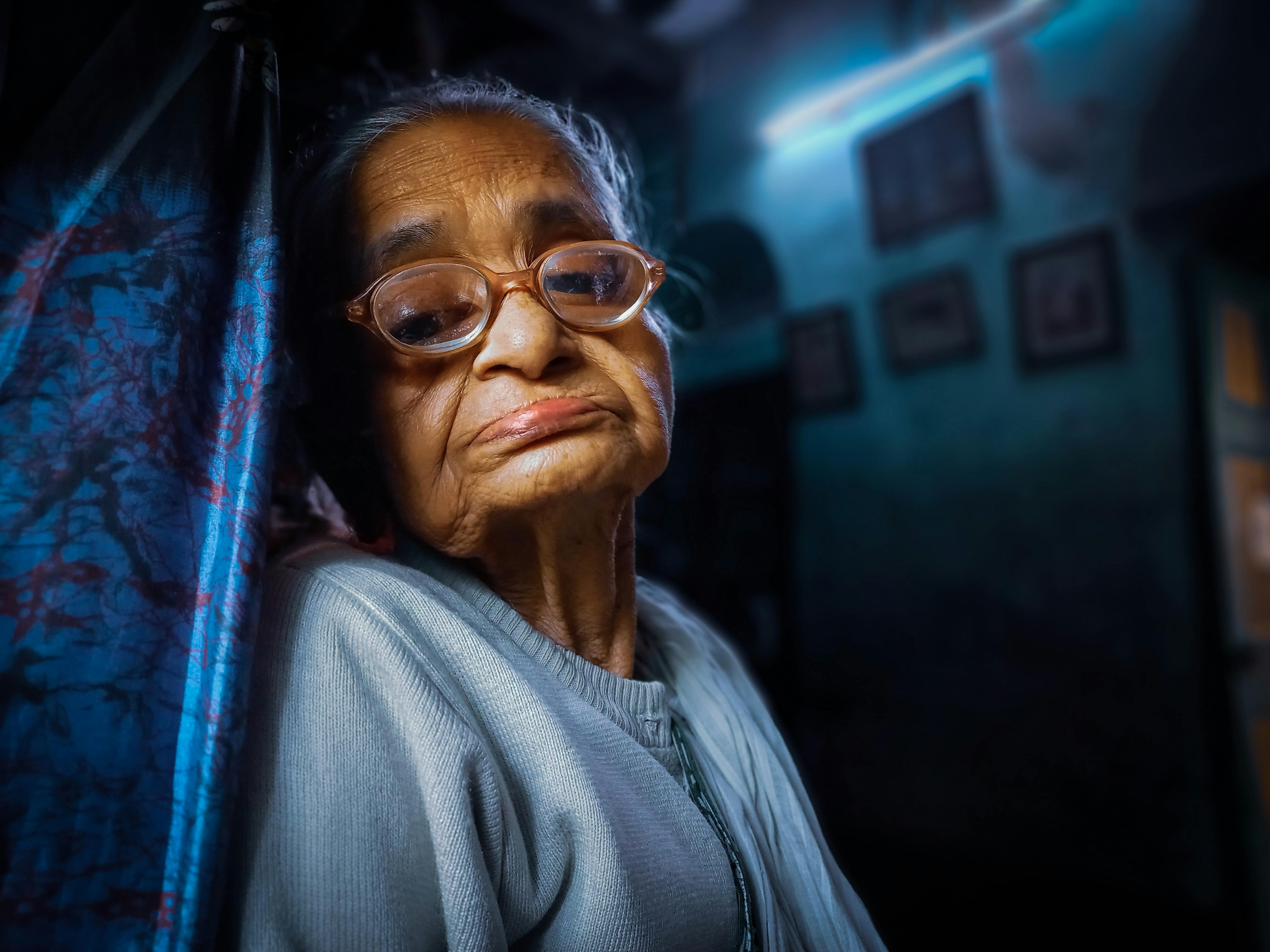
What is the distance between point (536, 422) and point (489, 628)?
0.56 feet

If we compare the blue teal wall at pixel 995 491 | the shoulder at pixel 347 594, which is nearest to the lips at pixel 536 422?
the shoulder at pixel 347 594

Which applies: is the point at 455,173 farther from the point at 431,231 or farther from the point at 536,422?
the point at 536,422

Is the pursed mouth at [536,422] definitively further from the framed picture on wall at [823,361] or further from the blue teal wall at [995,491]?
the framed picture on wall at [823,361]

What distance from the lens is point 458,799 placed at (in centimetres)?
49

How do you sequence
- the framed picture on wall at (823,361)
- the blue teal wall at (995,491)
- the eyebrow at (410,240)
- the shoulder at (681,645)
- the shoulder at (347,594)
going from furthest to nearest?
the framed picture on wall at (823,361)
the blue teal wall at (995,491)
the shoulder at (681,645)
the eyebrow at (410,240)
the shoulder at (347,594)

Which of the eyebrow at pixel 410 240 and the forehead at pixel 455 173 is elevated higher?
the forehead at pixel 455 173

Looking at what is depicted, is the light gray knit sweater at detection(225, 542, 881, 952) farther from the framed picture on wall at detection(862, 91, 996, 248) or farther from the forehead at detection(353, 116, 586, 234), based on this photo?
the framed picture on wall at detection(862, 91, 996, 248)

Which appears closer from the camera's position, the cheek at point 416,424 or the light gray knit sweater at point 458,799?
the light gray knit sweater at point 458,799

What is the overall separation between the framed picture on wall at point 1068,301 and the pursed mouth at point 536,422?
174 centimetres

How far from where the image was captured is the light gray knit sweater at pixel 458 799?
1.56 ft

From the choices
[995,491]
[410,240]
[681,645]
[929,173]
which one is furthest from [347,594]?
[929,173]

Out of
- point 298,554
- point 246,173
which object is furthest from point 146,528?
point 246,173

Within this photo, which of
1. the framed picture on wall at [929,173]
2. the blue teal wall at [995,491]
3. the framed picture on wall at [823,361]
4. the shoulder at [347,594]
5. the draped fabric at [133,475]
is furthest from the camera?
the framed picture on wall at [823,361]

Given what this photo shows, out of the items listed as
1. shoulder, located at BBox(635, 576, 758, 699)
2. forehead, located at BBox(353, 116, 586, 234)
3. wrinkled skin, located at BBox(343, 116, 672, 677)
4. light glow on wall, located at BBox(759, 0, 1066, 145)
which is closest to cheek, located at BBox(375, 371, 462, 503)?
Answer: wrinkled skin, located at BBox(343, 116, 672, 677)
